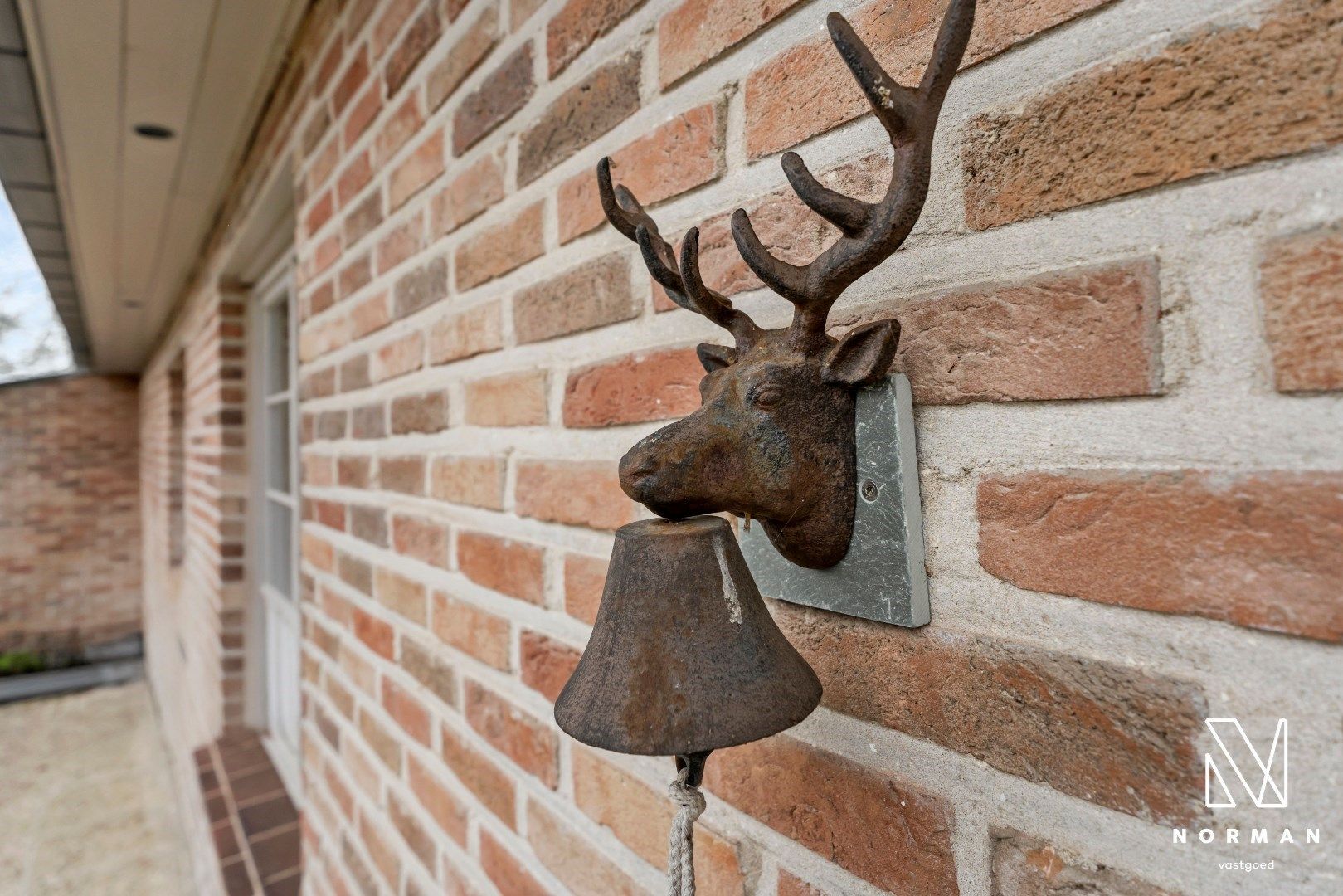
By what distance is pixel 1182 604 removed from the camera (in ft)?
1.12

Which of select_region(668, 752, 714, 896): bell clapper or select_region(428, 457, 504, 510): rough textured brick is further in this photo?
select_region(428, 457, 504, 510): rough textured brick

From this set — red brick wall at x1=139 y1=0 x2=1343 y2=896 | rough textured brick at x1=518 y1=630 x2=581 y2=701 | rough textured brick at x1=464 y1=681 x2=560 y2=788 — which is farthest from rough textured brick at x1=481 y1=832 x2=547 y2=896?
rough textured brick at x1=518 y1=630 x2=581 y2=701

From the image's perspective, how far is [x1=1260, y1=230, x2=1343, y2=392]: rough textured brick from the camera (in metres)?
0.30

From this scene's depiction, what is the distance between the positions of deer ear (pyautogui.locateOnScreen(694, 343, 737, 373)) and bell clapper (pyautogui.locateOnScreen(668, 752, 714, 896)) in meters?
0.26

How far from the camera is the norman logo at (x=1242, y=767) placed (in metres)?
0.32

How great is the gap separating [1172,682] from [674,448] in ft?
0.89

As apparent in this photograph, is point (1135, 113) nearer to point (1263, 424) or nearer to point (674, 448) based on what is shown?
point (1263, 424)

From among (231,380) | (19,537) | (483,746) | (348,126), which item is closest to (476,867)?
(483,746)

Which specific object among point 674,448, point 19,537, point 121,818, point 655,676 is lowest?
point 121,818

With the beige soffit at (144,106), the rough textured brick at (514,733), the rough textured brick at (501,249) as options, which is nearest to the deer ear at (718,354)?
the rough textured brick at (501,249)

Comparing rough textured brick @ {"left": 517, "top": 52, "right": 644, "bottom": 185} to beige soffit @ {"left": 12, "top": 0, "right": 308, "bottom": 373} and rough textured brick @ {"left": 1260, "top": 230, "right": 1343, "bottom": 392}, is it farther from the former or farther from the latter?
beige soffit @ {"left": 12, "top": 0, "right": 308, "bottom": 373}

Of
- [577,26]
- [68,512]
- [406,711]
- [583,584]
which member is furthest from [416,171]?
[68,512]

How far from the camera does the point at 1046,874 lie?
395mm

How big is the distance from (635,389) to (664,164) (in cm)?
20
